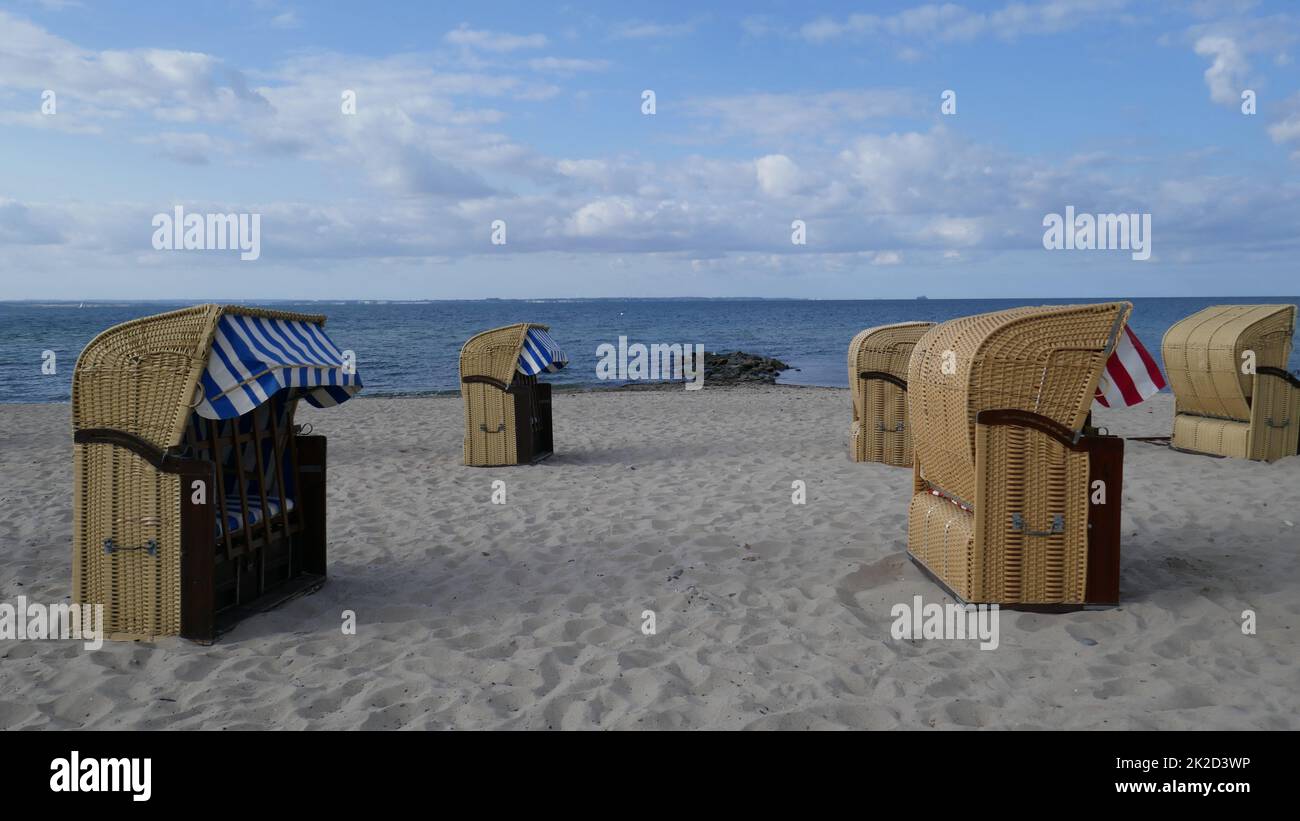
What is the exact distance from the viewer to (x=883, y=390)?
37.4 ft

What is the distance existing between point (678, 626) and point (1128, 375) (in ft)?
10.1

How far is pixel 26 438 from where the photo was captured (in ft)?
48.6

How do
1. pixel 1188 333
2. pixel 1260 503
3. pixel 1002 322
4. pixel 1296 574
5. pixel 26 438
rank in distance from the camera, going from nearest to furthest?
1. pixel 1002 322
2. pixel 1296 574
3. pixel 1260 503
4. pixel 1188 333
5. pixel 26 438

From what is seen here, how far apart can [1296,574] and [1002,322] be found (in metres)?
3.13

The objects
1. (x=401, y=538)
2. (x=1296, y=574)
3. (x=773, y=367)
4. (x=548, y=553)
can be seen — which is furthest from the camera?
(x=773, y=367)

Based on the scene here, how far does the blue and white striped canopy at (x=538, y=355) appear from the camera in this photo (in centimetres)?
1152

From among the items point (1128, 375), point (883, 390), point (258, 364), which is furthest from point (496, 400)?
point (1128, 375)

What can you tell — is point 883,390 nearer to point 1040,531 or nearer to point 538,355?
point 538,355

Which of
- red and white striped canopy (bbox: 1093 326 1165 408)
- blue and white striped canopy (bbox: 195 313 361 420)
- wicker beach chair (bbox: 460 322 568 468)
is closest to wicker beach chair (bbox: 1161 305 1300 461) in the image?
red and white striped canopy (bbox: 1093 326 1165 408)

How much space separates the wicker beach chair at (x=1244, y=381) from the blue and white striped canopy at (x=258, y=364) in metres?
9.92

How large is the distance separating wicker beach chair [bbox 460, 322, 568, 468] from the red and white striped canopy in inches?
287

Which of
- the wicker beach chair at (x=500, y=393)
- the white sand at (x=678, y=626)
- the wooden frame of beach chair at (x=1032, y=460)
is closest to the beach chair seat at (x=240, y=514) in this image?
the white sand at (x=678, y=626)

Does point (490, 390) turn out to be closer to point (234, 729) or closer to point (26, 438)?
point (234, 729)
